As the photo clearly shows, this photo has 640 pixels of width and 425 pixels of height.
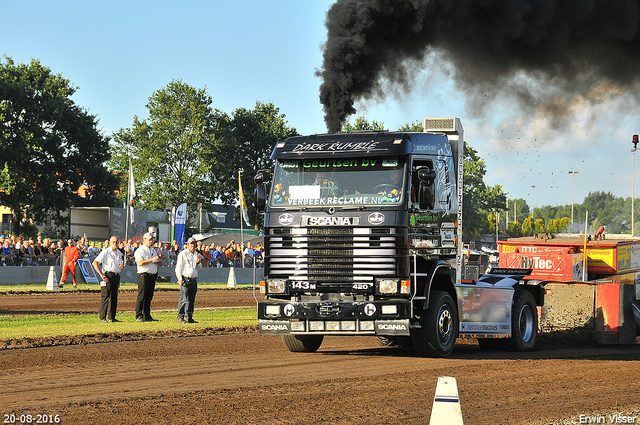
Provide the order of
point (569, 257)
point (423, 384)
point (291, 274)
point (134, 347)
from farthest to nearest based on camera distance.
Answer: point (569, 257), point (134, 347), point (291, 274), point (423, 384)

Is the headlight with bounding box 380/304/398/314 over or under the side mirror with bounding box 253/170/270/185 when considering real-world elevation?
under

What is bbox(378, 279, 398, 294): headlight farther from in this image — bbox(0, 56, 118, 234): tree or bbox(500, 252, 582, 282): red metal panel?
bbox(0, 56, 118, 234): tree

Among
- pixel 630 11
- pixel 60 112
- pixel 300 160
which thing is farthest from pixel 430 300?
pixel 60 112

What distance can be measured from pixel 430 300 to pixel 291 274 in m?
2.17

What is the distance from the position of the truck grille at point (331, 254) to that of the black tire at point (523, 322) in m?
3.93

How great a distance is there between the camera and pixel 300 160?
39.7 ft

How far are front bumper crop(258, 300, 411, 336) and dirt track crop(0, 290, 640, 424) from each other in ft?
1.65

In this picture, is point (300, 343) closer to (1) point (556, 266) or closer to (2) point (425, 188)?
(2) point (425, 188)

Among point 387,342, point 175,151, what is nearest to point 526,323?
point 387,342

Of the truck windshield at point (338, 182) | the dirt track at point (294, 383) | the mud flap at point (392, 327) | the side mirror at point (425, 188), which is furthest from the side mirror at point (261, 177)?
the mud flap at point (392, 327)

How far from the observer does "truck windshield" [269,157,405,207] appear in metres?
11.6

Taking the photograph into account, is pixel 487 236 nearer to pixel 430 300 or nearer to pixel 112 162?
pixel 112 162

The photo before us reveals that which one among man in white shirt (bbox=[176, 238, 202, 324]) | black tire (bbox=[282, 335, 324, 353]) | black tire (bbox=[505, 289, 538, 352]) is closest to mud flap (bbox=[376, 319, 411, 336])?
black tire (bbox=[282, 335, 324, 353])

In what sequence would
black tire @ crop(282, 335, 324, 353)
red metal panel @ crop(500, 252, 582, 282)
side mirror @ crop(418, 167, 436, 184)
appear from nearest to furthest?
1. side mirror @ crop(418, 167, 436, 184)
2. black tire @ crop(282, 335, 324, 353)
3. red metal panel @ crop(500, 252, 582, 282)
